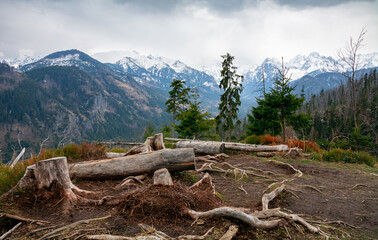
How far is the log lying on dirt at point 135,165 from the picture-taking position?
5691 mm

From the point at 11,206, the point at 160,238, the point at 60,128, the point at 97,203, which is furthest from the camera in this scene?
the point at 60,128

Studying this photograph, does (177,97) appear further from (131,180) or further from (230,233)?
(230,233)

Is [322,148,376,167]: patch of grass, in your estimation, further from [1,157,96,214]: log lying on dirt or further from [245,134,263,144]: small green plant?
[1,157,96,214]: log lying on dirt

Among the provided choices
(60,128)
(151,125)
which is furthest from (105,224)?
(60,128)

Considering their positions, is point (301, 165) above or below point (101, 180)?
below

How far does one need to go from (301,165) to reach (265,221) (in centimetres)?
679

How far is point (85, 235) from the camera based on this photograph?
116 inches

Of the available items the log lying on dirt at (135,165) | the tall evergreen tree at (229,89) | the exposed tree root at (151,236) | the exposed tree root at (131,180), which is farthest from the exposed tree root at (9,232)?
the tall evergreen tree at (229,89)

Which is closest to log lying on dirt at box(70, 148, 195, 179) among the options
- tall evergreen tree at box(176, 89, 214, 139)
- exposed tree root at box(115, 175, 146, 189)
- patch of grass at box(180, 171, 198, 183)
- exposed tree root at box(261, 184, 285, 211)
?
exposed tree root at box(115, 175, 146, 189)

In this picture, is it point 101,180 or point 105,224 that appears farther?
point 101,180

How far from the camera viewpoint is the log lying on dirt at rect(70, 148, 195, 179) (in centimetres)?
569

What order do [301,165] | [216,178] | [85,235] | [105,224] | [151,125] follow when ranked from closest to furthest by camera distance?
[85,235] < [105,224] < [216,178] < [301,165] < [151,125]

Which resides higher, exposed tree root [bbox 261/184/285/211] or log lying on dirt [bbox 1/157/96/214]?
log lying on dirt [bbox 1/157/96/214]

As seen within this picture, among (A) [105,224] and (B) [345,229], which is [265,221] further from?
(A) [105,224]
